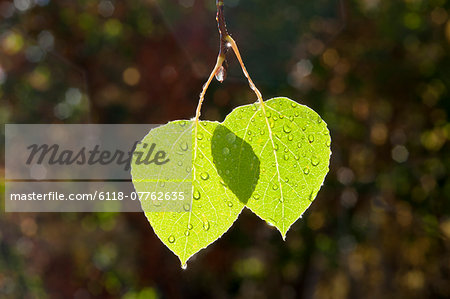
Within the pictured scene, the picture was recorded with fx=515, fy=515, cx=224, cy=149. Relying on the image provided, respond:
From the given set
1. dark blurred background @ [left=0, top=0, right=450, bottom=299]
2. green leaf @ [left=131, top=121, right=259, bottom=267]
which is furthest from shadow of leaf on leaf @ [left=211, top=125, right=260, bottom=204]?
dark blurred background @ [left=0, top=0, right=450, bottom=299]

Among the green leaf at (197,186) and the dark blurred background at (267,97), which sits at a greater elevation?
the green leaf at (197,186)

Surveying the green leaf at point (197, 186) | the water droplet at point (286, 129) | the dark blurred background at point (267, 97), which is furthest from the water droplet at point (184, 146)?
the dark blurred background at point (267, 97)

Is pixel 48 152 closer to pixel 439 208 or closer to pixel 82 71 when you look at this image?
pixel 82 71

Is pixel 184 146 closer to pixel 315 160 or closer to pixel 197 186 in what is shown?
pixel 197 186

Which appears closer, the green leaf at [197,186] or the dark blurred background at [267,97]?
the green leaf at [197,186]

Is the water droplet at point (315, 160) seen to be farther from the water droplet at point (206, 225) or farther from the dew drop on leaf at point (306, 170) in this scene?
the water droplet at point (206, 225)

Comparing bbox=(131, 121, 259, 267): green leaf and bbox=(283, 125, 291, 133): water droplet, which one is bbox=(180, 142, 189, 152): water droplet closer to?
bbox=(131, 121, 259, 267): green leaf
